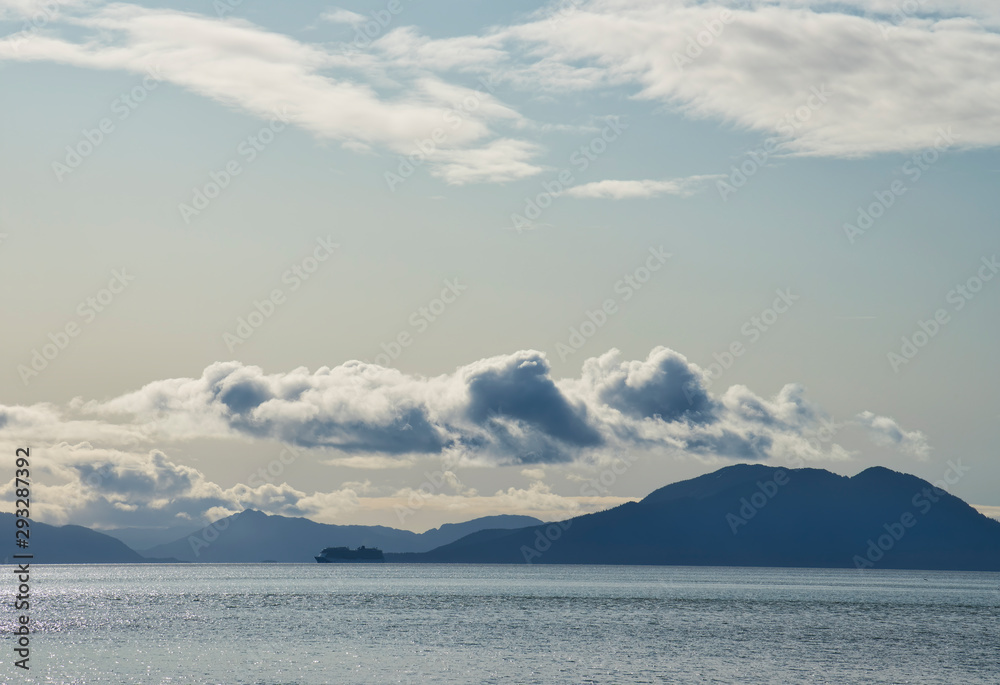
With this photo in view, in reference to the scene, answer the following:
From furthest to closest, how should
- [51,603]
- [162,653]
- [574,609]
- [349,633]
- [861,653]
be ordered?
[51,603], [574,609], [349,633], [861,653], [162,653]

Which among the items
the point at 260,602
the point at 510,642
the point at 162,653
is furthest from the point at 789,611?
the point at 162,653

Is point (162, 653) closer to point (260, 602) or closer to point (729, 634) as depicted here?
point (729, 634)

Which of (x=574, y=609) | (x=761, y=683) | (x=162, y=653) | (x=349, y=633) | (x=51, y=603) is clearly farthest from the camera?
(x=51, y=603)

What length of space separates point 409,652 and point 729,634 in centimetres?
4813

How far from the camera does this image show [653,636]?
12369 cm

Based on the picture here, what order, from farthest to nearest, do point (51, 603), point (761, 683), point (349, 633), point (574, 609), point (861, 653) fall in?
point (51, 603)
point (574, 609)
point (349, 633)
point (861, 653)
point (761, 683)

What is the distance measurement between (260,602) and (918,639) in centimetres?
12553

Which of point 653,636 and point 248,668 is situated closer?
point 248,668

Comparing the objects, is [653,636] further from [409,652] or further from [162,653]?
[162,653]

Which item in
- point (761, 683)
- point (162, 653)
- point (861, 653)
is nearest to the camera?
point (761, 683)

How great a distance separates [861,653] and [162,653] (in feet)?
243

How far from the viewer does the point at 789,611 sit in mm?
184625

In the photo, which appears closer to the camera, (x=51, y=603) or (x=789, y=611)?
(x=789, y=611)

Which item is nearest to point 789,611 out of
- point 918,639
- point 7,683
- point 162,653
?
point 918,639
